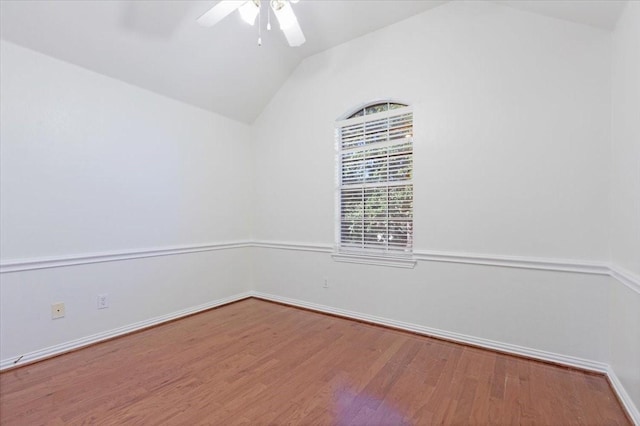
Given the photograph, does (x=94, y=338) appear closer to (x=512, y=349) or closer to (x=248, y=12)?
(x=248, y=12)

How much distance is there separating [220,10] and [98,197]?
1899 millimetres

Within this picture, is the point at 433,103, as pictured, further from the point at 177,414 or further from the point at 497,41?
the point at 177,414

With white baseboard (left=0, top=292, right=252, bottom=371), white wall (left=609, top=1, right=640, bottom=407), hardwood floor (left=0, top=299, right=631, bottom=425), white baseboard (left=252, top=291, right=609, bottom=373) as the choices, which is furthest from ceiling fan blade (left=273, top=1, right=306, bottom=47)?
white baseboard (left=0, top=292, right=252, bottom=371)

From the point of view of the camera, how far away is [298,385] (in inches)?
78.1

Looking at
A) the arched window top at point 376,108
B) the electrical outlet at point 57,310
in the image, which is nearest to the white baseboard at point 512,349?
the arched window top at point 376,108

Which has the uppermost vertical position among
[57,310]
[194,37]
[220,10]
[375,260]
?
[194,37]

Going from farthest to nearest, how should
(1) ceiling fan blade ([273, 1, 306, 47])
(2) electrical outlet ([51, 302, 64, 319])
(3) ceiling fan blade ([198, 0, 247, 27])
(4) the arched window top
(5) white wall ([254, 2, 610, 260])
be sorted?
1. (4) the arched window top
2. (2) electrical outlet ([51, 302, 64, 319])
3. (5) white wall ([254, 2, 610, 260])
4. (1) ceiling fan blade ([273, 1, 306, 47])
5. (3) ceiling fan blade ([198, 0, 247, 27])

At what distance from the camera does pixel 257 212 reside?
407 centimetres

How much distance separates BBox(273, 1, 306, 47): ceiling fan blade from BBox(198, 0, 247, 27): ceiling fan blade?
244mm

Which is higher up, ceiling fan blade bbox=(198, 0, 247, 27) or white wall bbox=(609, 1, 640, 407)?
ceiling fan blade bbox=(198, 0, 247, 27)

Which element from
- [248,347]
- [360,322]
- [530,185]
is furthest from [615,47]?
[248,347]

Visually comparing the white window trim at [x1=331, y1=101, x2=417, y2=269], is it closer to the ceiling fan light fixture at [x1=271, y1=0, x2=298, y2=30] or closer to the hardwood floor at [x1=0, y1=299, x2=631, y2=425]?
the hardwood floor at [x1=0, y1=299, x2=631, y2=425]

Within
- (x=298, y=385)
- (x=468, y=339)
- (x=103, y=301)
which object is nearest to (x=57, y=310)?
(x=103, y=301)

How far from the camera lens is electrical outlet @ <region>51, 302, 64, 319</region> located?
2414 mm
